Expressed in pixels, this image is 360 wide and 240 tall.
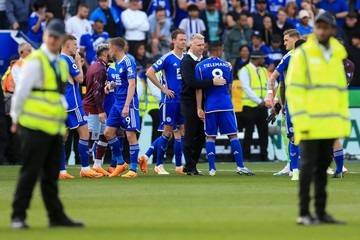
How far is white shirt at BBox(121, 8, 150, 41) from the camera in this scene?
96.9ft

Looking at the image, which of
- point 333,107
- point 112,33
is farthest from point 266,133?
point 333,107

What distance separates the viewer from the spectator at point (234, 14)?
101 ft

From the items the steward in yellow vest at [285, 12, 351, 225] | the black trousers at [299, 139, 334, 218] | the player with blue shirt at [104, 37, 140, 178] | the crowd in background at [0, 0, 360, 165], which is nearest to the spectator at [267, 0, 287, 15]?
the crowd in background at [0, 0, 360, 165]

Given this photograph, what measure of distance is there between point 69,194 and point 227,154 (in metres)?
12.1

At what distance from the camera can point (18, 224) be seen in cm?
1138

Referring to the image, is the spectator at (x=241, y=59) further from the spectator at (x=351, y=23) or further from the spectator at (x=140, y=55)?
the spectator at (x=351, y=23)

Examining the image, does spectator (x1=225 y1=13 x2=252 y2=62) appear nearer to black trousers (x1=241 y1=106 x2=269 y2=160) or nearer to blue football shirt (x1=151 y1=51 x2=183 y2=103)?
black trousers (x1=241 y1=106 x2=269 y2=160)

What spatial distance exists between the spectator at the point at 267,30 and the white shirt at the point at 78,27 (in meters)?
5.39

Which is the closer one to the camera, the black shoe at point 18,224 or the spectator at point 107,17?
the black shoe at point 18,224

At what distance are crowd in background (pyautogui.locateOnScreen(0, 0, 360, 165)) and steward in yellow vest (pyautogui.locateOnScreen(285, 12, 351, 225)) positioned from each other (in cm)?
1611

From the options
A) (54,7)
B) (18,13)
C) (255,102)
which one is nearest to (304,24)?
(255,102)

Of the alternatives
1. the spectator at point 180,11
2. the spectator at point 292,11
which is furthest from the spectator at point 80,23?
the spectator at point 292,11

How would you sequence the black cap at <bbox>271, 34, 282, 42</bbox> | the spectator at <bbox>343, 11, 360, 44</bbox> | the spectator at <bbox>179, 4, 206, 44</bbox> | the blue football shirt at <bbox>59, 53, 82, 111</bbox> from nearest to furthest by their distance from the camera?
1. the blue football shirt at <bbox>59, 53, 82, 111</bbox>
2. the spectator at <bbox>179, 4, 206, 44</bbox>
3. the black cap at <bbox>271, 34, 282, 42</bbox>
4. the spectator at <bbox>343, 11, 360, 44</bbox>

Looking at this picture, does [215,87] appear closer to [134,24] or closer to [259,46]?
[259,46]
